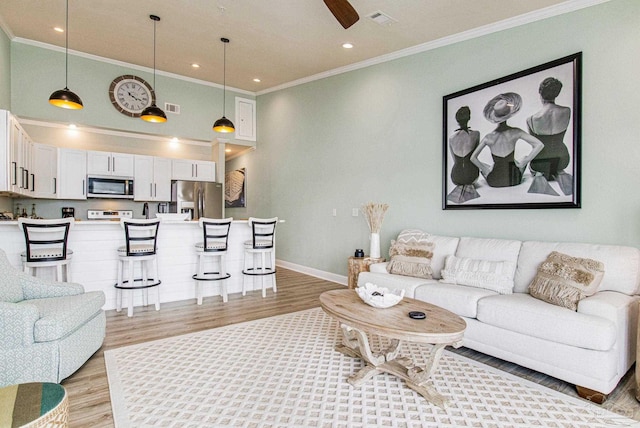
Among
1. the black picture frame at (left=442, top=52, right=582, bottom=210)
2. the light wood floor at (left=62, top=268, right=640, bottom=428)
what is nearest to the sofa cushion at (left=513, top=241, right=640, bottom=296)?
the black picture frame at (left=442, top=52, right=582, bottom=210)

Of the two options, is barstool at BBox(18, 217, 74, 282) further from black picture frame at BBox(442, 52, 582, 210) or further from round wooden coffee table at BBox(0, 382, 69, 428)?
black picture frame at BBox(442, 52, 582, 210)

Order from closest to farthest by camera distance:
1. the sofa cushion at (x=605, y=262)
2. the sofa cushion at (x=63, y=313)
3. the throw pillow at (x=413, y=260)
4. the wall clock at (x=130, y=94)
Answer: the sofa cushion at (x=63, y=313), the sofa cushion at (x=605, y=262), the throw pillow at (x=413, y=260), the wall clock at (x=130, y=94)

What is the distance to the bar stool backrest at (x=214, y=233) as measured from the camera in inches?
172

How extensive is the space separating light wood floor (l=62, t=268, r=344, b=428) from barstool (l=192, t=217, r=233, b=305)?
0.28 metres

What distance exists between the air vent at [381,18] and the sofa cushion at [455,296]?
302 cm

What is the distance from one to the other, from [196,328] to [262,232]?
164cm

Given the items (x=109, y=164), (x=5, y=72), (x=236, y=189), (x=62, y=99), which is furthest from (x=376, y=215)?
(x=5, y=72)

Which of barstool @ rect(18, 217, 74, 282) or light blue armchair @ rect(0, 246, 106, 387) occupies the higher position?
barstool @ rect(18, 217, 74, 282)

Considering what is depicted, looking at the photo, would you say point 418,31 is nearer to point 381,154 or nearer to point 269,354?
point 381,154

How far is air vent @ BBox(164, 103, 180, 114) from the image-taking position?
6477 millimetres

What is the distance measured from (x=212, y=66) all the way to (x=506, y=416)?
244 inches

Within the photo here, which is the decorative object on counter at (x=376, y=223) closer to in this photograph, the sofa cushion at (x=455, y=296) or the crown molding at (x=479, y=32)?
the sofa cushion at (x=455, y=296)

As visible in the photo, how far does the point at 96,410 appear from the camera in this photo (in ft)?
6.81

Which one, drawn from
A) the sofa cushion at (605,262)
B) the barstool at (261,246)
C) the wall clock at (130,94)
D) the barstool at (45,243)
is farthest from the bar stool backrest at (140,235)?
the sofa cushion at (605,262)
